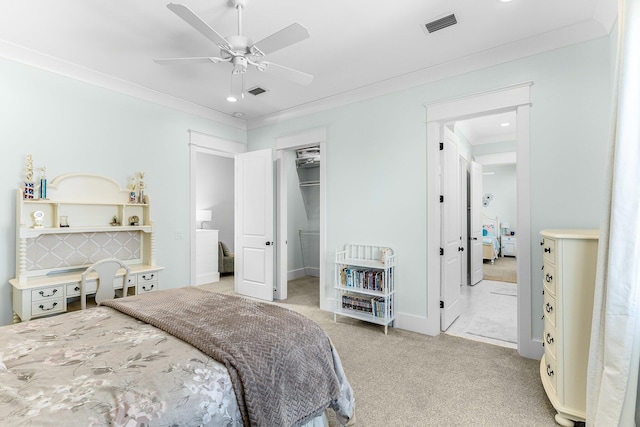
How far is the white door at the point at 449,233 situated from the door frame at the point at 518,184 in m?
0.13

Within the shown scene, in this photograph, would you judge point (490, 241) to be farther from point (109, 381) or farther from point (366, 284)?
point (109, 381)

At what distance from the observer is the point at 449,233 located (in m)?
3.55

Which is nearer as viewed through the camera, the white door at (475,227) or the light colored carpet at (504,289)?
the light colored carpet at (504,289)

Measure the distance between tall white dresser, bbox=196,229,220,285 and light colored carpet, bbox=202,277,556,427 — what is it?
3282 mm

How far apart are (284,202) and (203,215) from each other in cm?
256

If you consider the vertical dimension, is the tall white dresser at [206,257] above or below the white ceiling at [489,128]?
below

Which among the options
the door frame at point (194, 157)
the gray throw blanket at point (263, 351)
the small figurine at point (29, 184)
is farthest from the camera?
Answer: the door frame at point (194, 157)

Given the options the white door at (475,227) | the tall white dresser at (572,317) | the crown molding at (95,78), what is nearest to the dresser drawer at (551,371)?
the tall white dresser at (572,317)

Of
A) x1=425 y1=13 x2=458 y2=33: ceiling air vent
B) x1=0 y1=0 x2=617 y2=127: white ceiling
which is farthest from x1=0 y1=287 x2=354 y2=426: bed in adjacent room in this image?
x1=425 y1=13 x2=458 y2=33: ceiling air vent

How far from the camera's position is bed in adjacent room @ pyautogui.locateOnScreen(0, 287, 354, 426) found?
103 centimetres

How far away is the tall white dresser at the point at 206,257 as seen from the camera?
567cm

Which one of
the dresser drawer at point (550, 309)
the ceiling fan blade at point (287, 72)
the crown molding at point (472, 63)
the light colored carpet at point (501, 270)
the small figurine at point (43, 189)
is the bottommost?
the light colored carpet at point (501, 270)

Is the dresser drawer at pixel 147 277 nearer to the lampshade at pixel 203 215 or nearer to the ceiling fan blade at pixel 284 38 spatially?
the ceiling fan blade at pixel 284 38

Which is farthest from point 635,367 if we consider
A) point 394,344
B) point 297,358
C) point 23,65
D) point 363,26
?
point 23,65
